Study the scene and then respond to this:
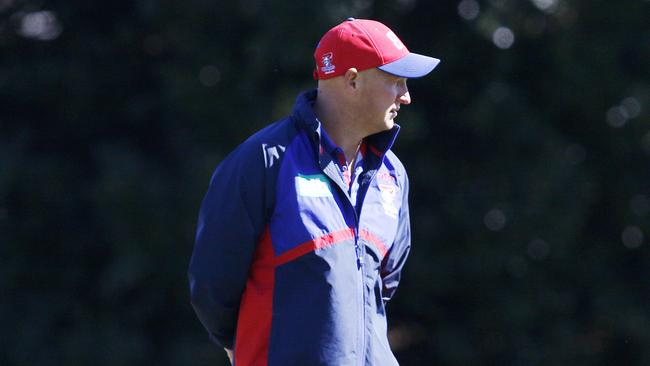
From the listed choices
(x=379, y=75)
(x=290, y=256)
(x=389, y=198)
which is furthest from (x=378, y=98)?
(x=290, y=256)

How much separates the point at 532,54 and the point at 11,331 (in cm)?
339

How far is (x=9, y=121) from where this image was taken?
571 cm

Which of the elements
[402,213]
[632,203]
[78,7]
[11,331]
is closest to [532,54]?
[632,203]

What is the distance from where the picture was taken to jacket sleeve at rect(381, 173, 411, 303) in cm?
252

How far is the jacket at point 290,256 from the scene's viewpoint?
213 cm

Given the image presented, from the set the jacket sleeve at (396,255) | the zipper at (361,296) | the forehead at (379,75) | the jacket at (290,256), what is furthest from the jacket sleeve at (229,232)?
the jacket sleeve at (396,255)

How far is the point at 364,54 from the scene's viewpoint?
7.48 ft

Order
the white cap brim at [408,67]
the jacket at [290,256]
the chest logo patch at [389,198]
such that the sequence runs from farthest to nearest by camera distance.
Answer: the chest logo patch at [389,198] → the white cap brim at [408,67] → the jacket at [290,256]

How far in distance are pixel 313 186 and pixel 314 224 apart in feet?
0.31

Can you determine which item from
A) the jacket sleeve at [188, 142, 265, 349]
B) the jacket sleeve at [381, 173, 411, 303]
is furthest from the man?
the jacket sleeve at [381, 173, 411, 303]

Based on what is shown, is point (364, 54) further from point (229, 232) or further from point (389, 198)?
point (229, 232)

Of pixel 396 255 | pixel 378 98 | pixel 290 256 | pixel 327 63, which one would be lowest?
pixel 396 255

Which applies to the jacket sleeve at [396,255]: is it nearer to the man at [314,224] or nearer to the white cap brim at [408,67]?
the man at [314,224]

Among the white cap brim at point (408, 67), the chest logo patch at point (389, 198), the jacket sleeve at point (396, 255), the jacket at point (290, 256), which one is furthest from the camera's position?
the jacket sleeve at point (396, 255)
